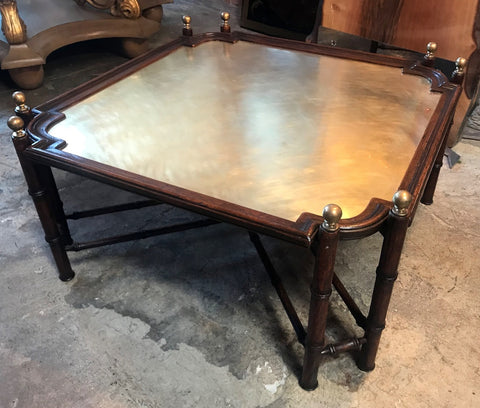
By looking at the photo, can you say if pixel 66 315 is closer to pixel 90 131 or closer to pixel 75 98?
pixel 90 131

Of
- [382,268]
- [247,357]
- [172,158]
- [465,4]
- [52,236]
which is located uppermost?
[465,4]

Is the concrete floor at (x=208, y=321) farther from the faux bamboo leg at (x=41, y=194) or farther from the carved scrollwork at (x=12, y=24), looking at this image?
the carved scrollwork at (x=12, y=24)

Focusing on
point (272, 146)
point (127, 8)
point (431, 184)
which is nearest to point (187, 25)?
point (272, 146)

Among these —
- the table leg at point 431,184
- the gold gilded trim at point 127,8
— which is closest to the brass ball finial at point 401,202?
the table leg at point 431,184

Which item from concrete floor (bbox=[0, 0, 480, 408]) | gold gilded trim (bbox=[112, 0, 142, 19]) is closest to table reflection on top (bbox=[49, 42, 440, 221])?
concrete floor (bbox=[0, 0, 480, 408])

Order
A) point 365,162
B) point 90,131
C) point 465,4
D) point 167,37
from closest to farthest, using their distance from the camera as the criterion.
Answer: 1. point 365,162
2. point 90,131
3. point 465,4
4. point 167,37

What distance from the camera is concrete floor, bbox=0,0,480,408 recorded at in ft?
4.11

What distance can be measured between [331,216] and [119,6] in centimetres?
270

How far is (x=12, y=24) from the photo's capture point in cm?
260

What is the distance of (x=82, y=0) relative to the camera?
3.08m

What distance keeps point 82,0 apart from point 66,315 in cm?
239

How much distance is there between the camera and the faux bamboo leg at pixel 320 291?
94 cm

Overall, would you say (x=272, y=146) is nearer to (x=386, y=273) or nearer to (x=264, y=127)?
(x=264, y=127)

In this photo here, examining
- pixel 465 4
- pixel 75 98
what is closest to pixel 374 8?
pixel 465 4
